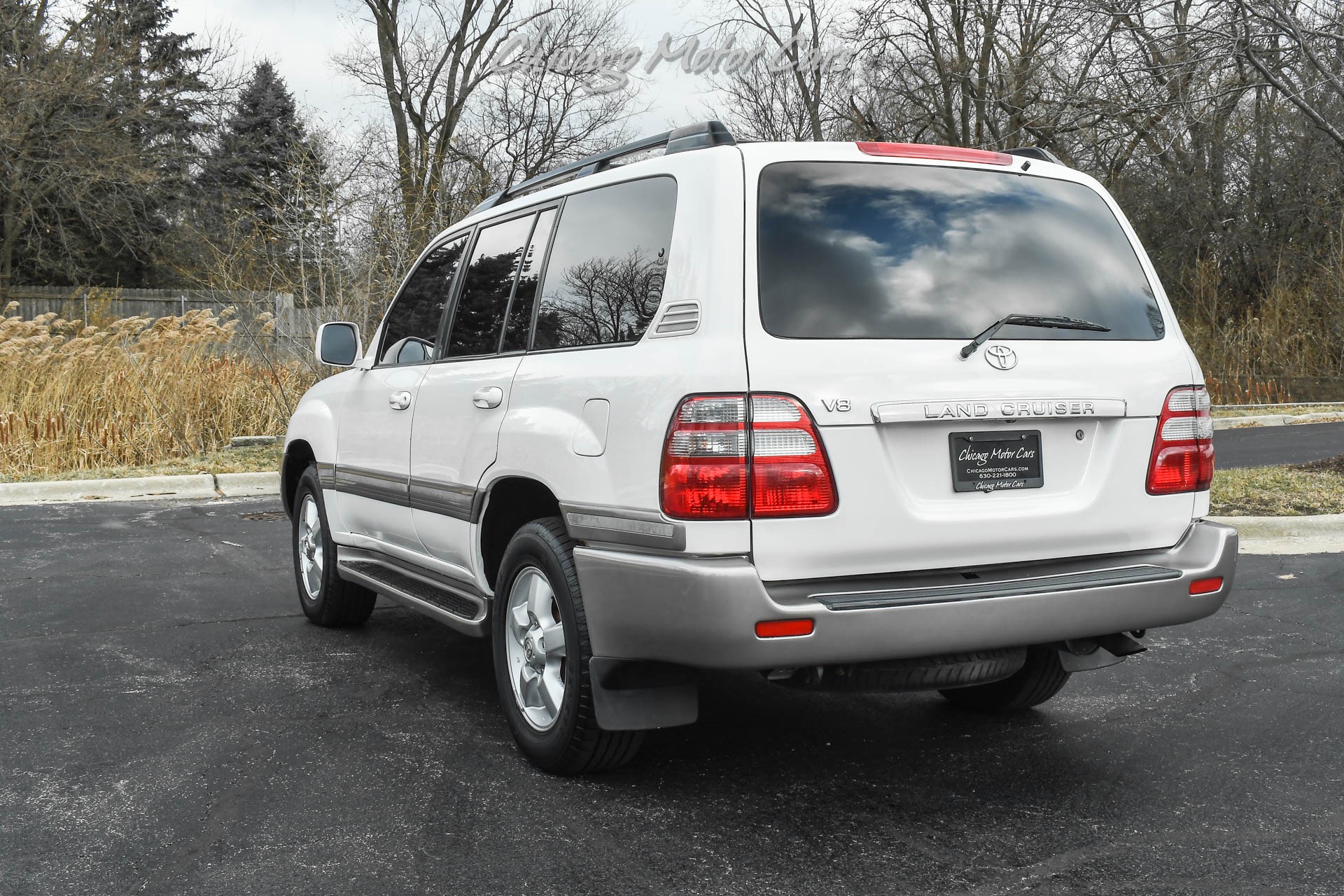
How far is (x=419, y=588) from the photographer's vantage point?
17.0 ft

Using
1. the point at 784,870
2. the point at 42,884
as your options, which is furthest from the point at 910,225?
the point at 42,884

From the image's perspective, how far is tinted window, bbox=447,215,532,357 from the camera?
15.5ft

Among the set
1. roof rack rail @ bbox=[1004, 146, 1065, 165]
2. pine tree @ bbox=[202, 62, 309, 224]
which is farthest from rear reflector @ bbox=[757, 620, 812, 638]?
pine tree @ bbox=[202, 62, 309, 224]

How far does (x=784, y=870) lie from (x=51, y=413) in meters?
12.3

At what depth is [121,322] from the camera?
14.5 m

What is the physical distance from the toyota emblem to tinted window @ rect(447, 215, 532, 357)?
1.87 meters

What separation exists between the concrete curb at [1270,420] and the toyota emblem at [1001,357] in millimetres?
16216

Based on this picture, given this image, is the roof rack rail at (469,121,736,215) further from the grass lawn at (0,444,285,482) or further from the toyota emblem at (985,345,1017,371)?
the grass lawn at (0,444,285,482)

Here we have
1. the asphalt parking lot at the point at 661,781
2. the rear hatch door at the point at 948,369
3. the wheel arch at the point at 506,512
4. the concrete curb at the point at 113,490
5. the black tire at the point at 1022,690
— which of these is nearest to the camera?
the asphalt parking lot at the point at 661,781

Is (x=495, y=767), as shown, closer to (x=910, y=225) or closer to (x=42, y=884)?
(x=42, y=884)

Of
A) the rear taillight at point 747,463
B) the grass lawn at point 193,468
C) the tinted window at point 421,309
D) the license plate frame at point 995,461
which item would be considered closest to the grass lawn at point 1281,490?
the license plate frame at point 995,461

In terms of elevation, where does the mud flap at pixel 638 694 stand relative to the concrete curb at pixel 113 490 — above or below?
above

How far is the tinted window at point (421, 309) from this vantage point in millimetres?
5340

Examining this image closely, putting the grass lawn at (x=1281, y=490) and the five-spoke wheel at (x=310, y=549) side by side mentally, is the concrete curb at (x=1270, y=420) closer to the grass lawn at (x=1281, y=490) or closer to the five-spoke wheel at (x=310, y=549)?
the grass lawn at (x=1281, y=490)
